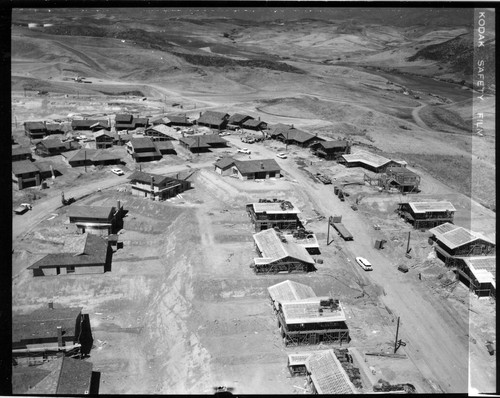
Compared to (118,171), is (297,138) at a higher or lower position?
higher

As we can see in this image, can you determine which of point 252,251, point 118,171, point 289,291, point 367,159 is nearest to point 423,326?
point 289,291

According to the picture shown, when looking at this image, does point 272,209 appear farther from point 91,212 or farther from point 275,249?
point 91,212

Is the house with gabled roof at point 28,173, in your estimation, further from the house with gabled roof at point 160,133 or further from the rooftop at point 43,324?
the rooftop at point 43,324

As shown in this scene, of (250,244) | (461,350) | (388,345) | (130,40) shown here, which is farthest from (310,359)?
(130,40)

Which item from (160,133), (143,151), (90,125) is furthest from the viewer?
(90,125)

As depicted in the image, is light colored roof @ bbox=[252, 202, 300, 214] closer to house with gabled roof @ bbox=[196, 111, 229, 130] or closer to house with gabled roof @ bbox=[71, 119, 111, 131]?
house with gabled roof @ bbox=[196, 111, 229, 130]

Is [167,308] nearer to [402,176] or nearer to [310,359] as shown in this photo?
[310,359]

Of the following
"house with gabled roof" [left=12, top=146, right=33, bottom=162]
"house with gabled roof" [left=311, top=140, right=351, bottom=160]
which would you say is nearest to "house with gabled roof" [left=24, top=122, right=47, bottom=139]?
"house with gabled roof" [left=12, top=146, right=33, bottom=162]
